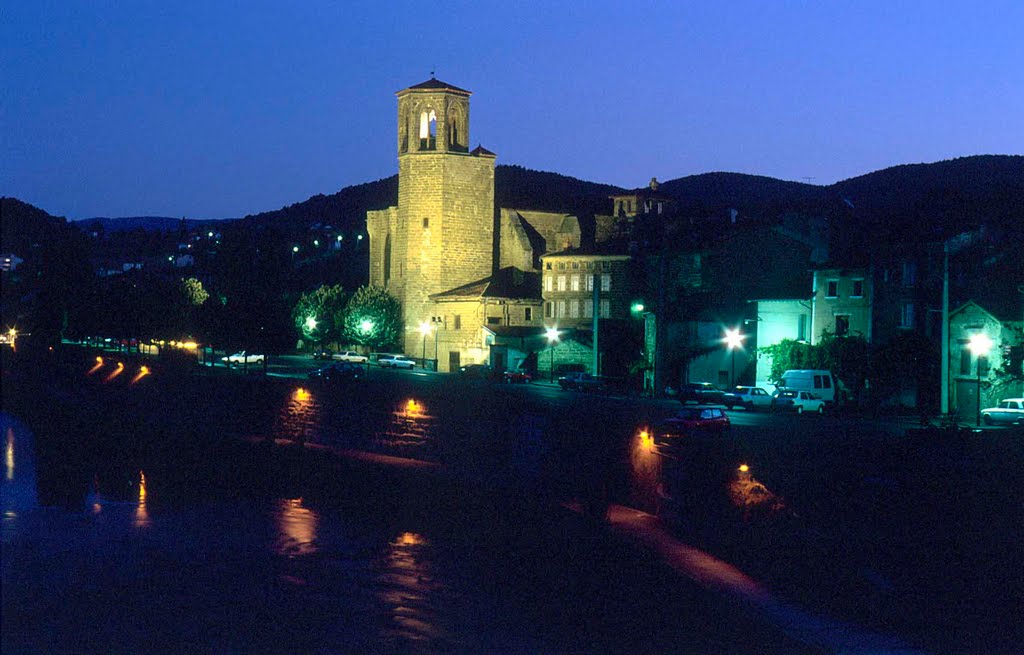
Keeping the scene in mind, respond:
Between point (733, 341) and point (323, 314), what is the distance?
3766cm

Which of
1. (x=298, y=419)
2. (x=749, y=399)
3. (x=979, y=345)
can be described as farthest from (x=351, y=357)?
(x=979, y=345)

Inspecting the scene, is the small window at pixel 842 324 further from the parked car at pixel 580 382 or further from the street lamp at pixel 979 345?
the parked car at pixel 580 382

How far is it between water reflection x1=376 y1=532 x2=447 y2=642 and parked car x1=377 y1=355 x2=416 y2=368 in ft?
158

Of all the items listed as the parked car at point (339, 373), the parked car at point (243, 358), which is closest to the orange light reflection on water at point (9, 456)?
the parked car at point (339, 373)

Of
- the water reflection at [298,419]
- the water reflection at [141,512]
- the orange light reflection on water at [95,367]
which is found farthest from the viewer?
the orange light reflection on water at [95,367]

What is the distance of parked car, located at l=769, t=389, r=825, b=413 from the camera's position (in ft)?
146

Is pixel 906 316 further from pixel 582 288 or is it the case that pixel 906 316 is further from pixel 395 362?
pixel 395 362

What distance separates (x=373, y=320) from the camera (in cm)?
7950

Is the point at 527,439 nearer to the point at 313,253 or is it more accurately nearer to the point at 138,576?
the point at 138,576

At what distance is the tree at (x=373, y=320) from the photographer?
3127 inches

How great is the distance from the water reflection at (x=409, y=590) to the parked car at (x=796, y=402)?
22.7 meters

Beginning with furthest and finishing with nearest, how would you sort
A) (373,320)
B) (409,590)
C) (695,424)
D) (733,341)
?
1. (373,320)
2. (733,341)
3. (695,424)
4. (409,590)

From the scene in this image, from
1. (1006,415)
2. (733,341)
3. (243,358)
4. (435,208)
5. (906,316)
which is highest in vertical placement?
(435,208)

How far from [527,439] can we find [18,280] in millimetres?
52053
